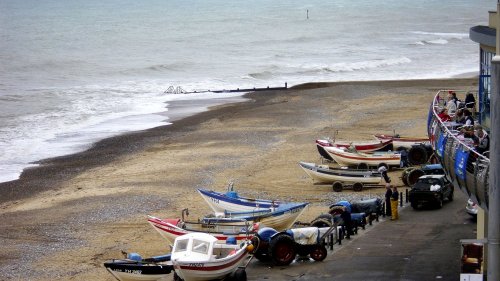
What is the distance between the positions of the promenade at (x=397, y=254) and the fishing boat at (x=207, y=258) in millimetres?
634

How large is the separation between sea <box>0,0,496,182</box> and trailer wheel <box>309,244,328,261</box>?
75.3 ft

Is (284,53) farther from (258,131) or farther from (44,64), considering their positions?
(258,131)

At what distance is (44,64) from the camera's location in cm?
11212

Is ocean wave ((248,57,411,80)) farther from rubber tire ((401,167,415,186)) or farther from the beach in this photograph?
rubber tire ((401,167,415,186))

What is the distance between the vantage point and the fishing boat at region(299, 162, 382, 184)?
126 ft

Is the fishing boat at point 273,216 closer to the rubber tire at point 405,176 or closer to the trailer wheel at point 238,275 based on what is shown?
the trailer wheel at point 238,275

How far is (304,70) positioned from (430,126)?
73576mm

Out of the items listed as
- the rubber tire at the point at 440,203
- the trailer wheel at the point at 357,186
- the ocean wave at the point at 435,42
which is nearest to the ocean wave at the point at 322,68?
the ocean wave at the point at 435,42

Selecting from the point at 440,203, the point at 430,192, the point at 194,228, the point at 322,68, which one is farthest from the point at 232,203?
the point at 322,68

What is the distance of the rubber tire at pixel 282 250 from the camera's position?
83.7 feet

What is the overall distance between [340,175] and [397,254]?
12927mm

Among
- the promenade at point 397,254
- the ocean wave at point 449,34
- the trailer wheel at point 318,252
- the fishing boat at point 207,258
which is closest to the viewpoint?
the promenade at point 397,254

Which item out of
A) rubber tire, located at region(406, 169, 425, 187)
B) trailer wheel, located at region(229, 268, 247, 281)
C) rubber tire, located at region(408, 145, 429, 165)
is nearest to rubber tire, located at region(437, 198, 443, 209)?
rubber tire, located at region(406, 169, 425, 187)

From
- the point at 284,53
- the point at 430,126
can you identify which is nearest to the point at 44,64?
the point at 284,53
